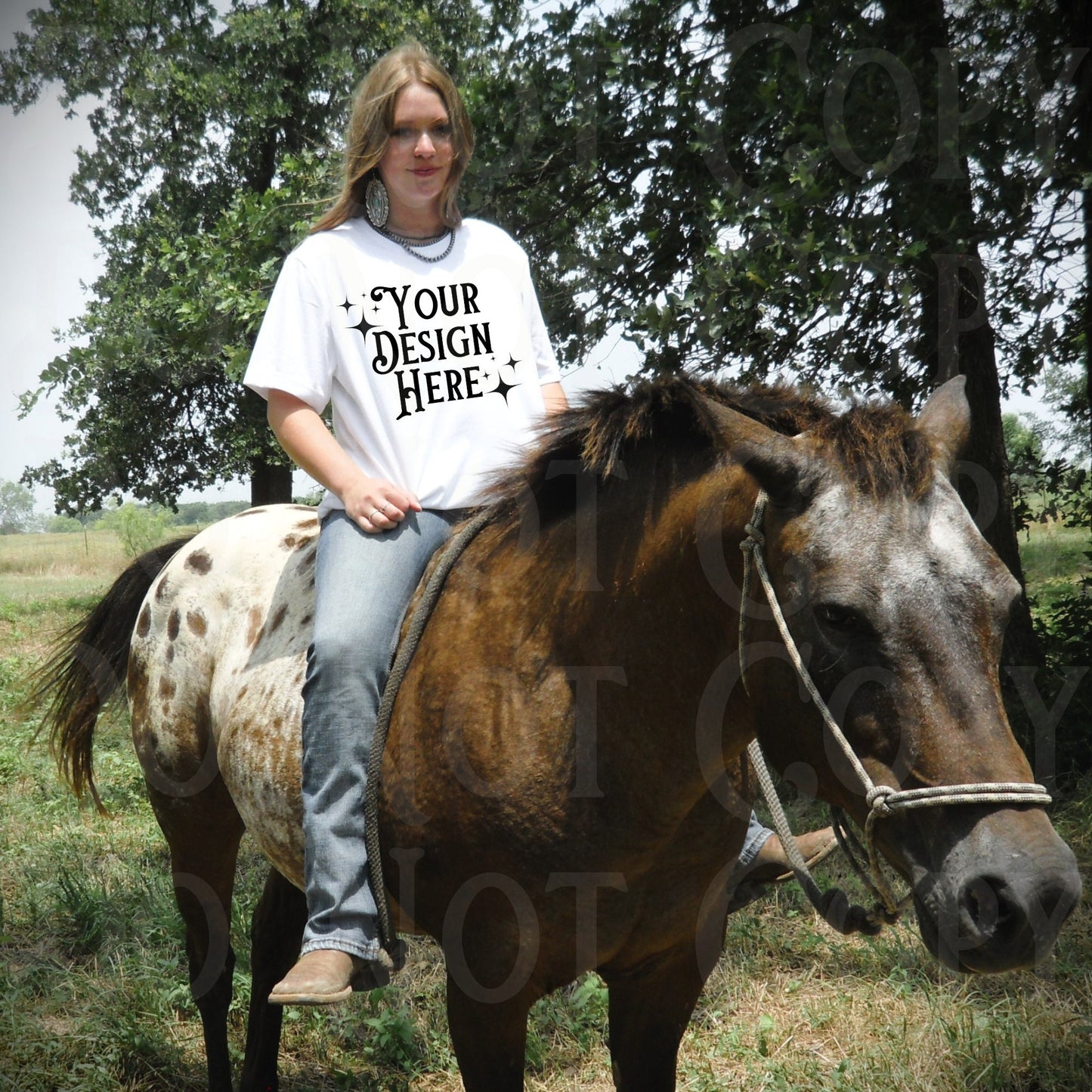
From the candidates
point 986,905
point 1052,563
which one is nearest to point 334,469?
point 986,905

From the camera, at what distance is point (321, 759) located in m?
2.27

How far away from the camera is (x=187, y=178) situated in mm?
12734

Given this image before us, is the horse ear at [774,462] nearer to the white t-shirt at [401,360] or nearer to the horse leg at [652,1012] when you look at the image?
the white t-shirt at [401,360]

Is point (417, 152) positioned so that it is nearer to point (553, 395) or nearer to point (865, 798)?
point (553, 395)

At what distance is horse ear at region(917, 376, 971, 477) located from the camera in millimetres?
1840

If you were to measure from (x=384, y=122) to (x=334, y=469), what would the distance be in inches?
38.5

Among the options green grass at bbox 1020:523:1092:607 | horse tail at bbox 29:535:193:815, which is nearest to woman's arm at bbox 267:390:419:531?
horse tail at bbox 29:535:193:815

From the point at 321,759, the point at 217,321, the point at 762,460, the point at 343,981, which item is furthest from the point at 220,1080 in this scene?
the point at 217,321

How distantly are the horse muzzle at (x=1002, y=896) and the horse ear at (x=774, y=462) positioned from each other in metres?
0.63

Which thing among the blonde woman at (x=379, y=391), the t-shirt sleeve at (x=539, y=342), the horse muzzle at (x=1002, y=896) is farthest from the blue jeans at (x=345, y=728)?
the horse muzzle at (x=1002, y=896)

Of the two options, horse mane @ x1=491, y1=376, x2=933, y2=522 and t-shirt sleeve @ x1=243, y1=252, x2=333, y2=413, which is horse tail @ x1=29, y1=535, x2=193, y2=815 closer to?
t-shirt sleeve @ x1=243, y1=252, x2=333, y2=413

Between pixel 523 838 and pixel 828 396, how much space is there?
3.81 ft

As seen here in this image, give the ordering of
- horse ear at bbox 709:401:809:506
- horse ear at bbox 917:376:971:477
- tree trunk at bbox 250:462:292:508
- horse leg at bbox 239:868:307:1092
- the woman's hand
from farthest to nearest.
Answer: tree trunk at bbox 250:462:292:508 → horse leg at bbox 239:868:307:1092 → the woman's hand → horse ear at bbox 917:376:971:477 → horse ear at bbox 709:401:809:506

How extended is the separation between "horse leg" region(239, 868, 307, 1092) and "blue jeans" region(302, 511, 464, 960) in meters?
1.36
